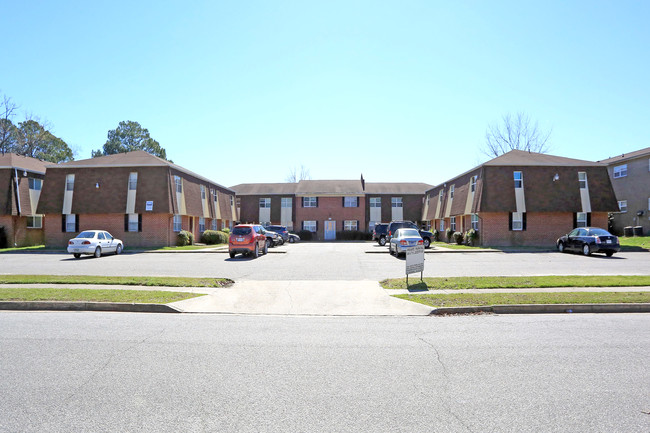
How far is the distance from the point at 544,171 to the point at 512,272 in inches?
786

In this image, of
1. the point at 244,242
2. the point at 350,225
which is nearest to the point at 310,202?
the point at 350,225

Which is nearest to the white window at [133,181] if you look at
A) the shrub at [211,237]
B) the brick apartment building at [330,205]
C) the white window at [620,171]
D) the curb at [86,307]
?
the shrub at [211,237]

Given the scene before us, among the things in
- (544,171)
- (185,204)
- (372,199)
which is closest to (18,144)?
(185,204)

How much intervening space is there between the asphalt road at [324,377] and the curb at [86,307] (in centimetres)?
155

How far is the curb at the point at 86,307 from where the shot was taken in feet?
31.8

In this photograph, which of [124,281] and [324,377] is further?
[124,281]

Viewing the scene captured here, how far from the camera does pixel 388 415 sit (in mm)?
4008

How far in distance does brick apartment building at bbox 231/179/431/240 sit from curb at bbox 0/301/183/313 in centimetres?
4106

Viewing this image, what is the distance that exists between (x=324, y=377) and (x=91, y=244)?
23.8 meters

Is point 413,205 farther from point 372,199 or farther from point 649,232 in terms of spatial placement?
point 649,232

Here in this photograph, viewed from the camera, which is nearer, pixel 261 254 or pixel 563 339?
pixel 563 339

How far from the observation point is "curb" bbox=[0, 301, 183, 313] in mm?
9680

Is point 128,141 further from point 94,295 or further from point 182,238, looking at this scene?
point 94,295

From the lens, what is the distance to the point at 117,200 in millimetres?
33281
